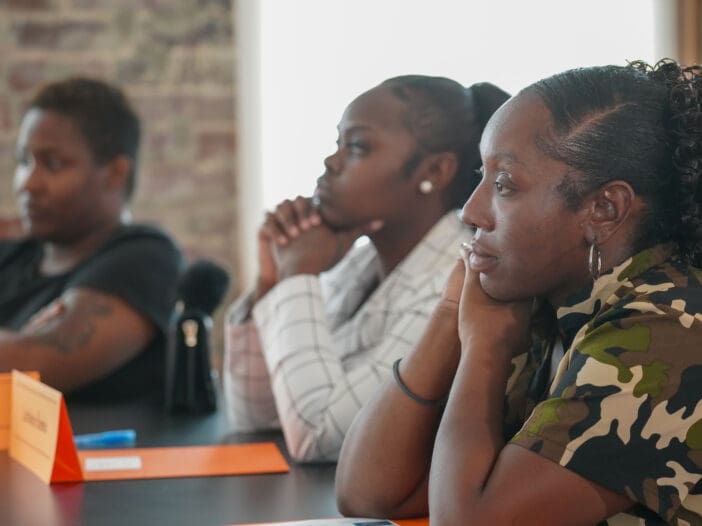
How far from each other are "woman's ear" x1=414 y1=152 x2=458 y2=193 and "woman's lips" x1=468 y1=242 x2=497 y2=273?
599 millimetres

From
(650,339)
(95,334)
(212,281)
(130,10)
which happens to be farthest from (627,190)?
(130,10)

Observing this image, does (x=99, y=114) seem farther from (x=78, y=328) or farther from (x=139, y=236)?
(x=78, y=328)

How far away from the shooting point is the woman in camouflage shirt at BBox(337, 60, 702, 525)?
41.3 inches

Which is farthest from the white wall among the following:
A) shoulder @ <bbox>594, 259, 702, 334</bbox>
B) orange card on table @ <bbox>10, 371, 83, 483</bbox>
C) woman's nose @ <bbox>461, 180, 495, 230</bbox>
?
shoulder @ <bbox>594, 259, 702, 334</bbox>

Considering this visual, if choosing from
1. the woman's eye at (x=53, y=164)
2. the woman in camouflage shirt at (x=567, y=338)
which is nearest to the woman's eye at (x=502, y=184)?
the woman in camouflage shirt at (x=567, y=338)

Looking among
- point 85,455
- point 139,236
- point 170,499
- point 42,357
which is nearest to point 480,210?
point 170,499

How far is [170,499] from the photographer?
1.41 meters

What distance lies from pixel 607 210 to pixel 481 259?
0.15m

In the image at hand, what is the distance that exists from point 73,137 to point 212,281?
2.08 ft

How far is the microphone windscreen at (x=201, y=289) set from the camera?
2113 millimetres

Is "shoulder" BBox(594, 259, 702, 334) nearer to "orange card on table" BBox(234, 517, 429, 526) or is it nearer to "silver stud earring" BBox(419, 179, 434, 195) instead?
"orange card on table" BBox(234, 517, 429, 526)

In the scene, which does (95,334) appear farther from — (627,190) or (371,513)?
(627,190)

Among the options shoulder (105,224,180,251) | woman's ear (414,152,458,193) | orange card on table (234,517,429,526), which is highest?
woman's ear (414,152,458,193)

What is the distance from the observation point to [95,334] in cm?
226
